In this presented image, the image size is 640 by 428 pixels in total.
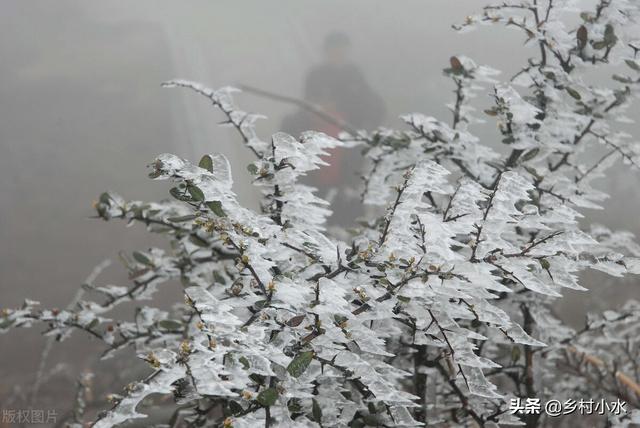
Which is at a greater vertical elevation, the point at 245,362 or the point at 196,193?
the point at 196,193

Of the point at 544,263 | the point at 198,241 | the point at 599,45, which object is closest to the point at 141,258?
the point at 198,241

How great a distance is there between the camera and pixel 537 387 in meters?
1.46

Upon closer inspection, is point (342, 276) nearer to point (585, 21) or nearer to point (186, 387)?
point (186, 387)

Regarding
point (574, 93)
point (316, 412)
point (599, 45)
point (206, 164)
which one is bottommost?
point (316, 412)

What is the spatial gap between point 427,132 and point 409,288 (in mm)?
769

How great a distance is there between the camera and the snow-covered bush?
32.1 inches

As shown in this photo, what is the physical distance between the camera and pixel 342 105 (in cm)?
457

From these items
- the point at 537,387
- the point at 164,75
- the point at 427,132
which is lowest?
the point at 537,387

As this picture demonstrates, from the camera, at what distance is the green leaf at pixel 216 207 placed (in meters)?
0.85

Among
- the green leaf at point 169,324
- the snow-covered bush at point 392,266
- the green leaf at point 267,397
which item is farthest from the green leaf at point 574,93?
the green leaf at point 169,324

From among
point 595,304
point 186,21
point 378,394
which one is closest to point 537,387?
point 378,394

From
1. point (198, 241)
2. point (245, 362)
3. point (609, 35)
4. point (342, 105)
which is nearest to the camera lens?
point (245, 362)

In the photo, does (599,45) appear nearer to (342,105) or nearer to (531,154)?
(531,154)

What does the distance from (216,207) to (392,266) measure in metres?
0.32
